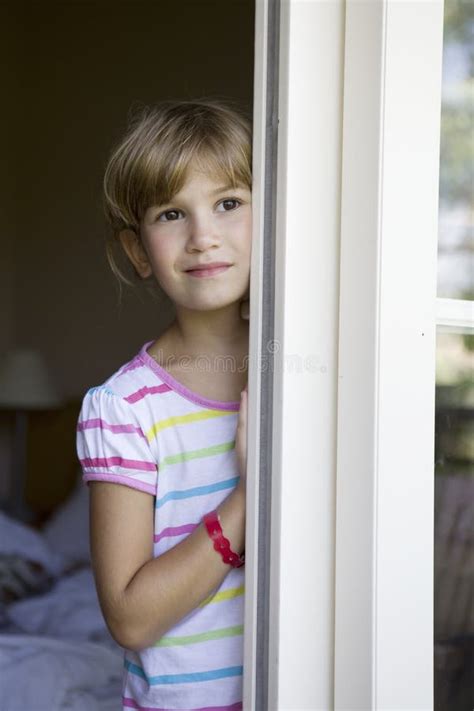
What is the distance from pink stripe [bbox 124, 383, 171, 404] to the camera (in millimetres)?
1044

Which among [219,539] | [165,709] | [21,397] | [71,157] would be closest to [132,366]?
[219,539]

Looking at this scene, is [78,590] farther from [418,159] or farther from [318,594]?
[418,159]

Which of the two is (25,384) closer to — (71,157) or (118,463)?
(71,157)

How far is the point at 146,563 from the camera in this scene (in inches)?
39.5

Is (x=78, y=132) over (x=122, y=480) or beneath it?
over

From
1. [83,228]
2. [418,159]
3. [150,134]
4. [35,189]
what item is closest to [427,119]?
[418,159]

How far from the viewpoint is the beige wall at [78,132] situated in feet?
11.3

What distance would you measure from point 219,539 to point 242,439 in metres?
0.12

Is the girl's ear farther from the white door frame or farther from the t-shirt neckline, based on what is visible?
the white door frame

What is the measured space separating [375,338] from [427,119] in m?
0.25

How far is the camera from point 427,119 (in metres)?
0.92

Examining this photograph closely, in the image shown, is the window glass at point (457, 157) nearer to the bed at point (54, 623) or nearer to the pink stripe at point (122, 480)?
the pink stripe at point (122, 480)

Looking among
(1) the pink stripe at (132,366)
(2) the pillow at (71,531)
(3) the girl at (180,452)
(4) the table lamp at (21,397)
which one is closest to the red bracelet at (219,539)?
(3) the girl at (180,452)

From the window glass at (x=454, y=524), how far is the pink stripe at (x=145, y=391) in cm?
34
